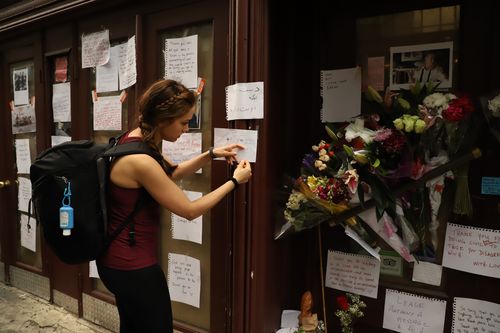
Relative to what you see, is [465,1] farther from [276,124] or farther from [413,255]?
[413,255]

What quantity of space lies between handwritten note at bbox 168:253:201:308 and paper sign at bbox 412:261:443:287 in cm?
134

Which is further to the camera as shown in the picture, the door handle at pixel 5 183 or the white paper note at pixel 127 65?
the door handle at pixel 5 183

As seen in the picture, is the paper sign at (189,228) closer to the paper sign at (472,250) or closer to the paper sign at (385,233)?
the paper sign at (385,233)

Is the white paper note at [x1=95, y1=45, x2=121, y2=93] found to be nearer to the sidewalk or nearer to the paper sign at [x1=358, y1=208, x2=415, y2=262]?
the sidewalk

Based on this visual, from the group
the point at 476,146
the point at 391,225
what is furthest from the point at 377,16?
the point at 391,225

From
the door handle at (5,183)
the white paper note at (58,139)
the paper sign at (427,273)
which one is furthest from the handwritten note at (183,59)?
the door handle at (5,183)

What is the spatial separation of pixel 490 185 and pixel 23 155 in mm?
3936

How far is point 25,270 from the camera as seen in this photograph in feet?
13.0

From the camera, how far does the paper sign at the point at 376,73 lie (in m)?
2.26

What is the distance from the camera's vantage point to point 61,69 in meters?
3.45

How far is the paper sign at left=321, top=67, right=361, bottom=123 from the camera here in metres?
2.30

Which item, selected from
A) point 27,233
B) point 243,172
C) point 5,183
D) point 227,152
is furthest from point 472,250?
point 5,183

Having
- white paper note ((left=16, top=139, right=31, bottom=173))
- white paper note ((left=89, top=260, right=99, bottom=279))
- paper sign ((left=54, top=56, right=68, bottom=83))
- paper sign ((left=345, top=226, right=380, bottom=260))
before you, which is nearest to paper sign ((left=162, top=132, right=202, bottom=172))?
paper sign ((left=345, top=226, right=380, bottom=260))

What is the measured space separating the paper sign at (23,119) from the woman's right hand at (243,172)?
8.66 ft
